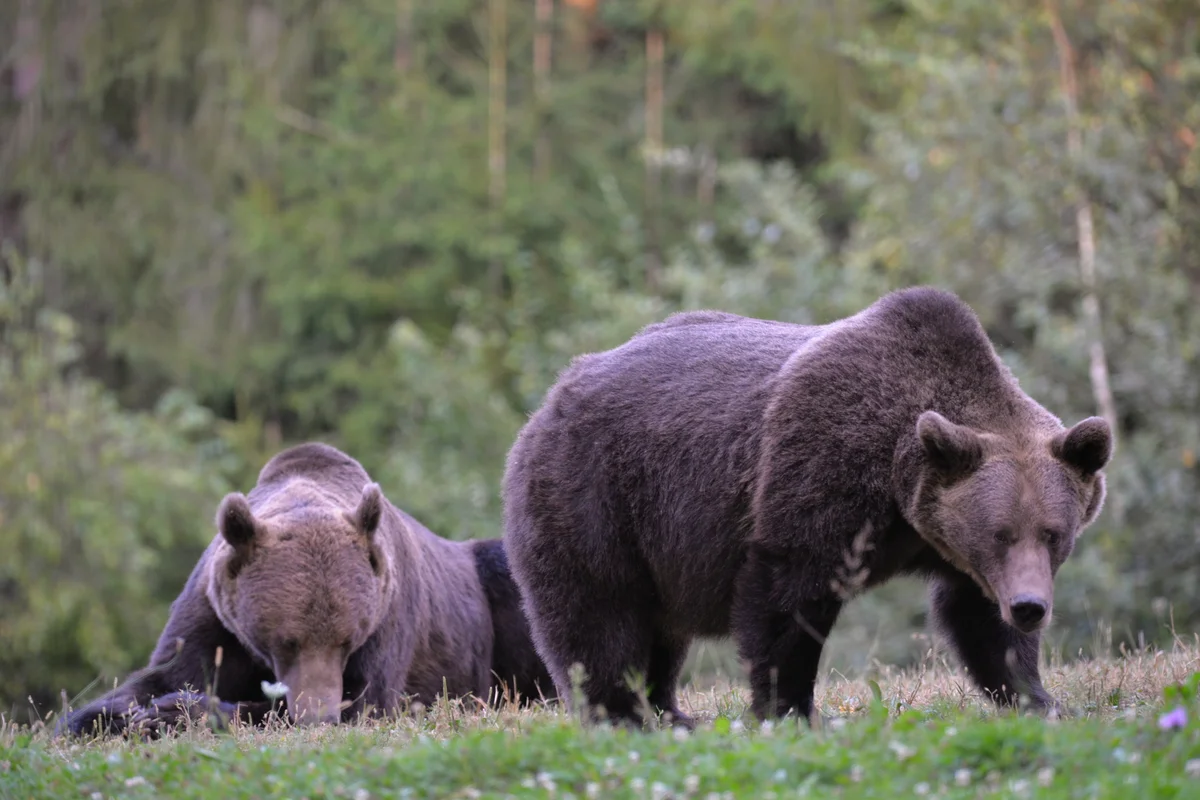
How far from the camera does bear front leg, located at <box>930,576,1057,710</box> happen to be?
680 centimetres

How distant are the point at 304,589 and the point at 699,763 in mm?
3913

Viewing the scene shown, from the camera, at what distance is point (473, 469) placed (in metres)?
21.8

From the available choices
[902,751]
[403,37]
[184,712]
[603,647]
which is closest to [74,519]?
[184,712]

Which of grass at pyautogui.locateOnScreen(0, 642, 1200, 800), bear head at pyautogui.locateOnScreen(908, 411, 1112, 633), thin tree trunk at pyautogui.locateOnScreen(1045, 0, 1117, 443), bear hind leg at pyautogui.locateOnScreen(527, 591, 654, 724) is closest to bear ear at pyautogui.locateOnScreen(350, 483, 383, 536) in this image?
bear hind leg at pyautogui.locateOnScreen(527, 591, 654, 724)

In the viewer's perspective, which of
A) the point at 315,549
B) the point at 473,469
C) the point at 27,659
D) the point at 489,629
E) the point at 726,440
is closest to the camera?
the point at 726,440

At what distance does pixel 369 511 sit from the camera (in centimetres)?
888

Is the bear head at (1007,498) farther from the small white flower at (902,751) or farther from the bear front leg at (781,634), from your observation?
the small white flower at (902,751)

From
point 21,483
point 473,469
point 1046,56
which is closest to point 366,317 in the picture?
point 473,469

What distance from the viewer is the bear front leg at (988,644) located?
680cm

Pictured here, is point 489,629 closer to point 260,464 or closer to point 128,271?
point 260,464

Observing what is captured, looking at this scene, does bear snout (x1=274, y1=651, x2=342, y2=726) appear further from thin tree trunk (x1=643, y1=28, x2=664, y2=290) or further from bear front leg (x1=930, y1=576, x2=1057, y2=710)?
thin tree trunk (x1=643, y1=28, x2=664, y2=290)

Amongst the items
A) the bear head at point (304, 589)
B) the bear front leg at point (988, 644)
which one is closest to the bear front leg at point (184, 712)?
the bear head at point (304, 589)

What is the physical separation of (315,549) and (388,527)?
906mm

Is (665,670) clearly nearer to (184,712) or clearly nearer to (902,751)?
(184,712)
